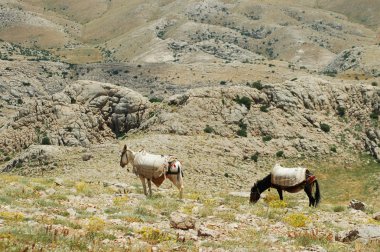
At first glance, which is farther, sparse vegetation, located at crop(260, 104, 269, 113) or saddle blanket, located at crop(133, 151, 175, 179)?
sparse vegetation, located at crop(260, 104, 269, 113)

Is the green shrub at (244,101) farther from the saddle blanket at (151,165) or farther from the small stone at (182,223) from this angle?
the small stone at (182,223)

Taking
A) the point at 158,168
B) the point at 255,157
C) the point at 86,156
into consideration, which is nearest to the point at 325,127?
the point at 255,157

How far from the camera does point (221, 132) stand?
67.7 m

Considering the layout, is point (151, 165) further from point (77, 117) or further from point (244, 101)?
point (77, 117)

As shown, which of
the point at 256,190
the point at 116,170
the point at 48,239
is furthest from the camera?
the point at 116,170

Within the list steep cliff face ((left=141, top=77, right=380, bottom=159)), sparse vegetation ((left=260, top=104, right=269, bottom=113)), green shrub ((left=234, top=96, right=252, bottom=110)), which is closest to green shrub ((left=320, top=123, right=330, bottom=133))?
steep cliff face ((left=141, top=77, right=380, bottom=159))

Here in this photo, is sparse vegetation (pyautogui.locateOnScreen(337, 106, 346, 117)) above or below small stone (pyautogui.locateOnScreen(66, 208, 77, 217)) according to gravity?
below

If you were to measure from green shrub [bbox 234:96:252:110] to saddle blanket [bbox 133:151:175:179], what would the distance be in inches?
1943

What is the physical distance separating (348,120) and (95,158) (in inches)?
1846

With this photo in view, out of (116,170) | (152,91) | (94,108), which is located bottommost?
(152,91)

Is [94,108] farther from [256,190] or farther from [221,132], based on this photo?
[256,190]

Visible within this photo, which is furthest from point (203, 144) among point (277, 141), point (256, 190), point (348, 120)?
point (256, 190)

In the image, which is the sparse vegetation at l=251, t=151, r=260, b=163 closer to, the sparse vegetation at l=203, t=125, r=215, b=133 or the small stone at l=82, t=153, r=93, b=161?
the sparse vegetation at l=203, t=125, r=215, b=133

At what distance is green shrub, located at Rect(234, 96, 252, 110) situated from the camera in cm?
7306
